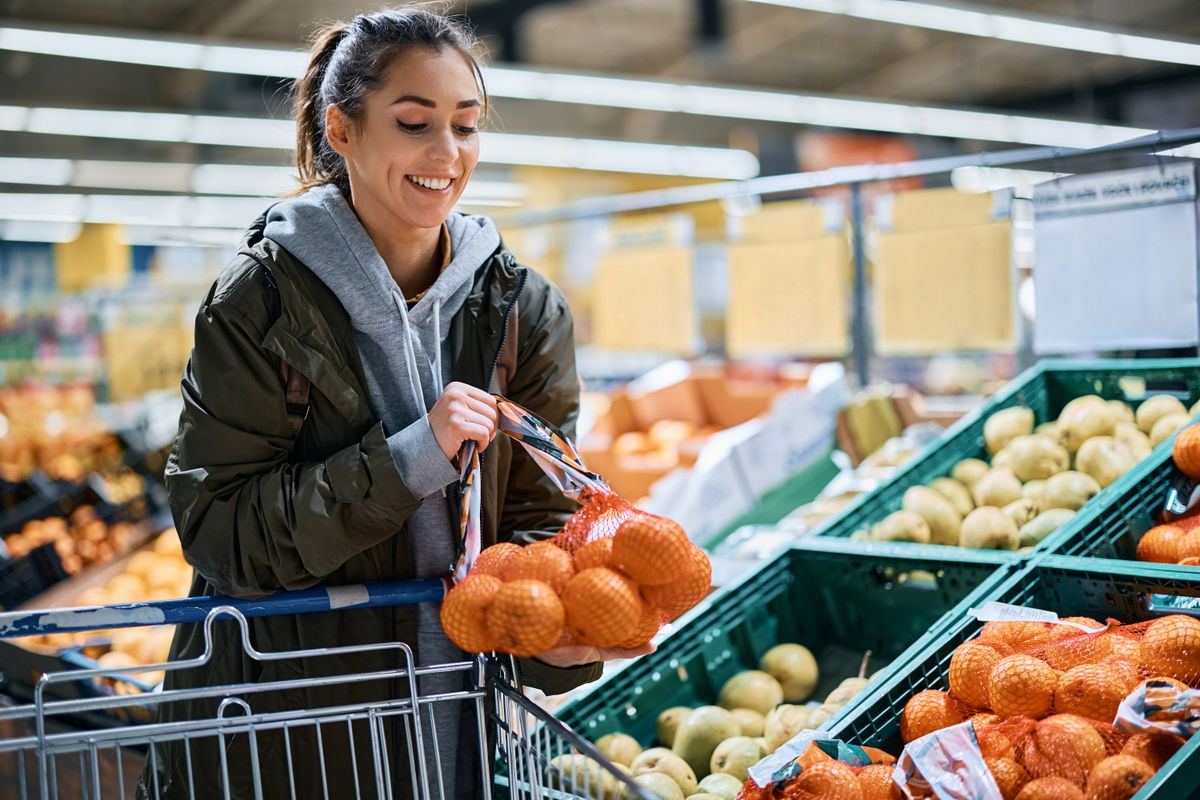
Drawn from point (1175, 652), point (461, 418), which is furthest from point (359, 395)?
point (1175, 652)

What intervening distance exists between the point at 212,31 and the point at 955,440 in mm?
10891

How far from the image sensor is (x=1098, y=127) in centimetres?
1557

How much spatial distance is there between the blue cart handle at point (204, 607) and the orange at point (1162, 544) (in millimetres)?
1501

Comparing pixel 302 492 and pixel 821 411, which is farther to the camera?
pixel 821 411

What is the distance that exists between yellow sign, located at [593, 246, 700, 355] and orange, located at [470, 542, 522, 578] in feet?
12.4

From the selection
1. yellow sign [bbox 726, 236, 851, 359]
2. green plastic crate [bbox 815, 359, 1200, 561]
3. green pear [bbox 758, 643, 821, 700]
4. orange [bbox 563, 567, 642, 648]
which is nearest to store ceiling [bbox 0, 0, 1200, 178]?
yellow sign [bbox 726, 236, 851, 359]

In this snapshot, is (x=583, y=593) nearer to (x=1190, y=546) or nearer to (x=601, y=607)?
(x=601, y=607)

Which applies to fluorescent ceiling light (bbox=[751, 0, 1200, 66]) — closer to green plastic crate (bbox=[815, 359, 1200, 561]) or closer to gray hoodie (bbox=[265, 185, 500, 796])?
green plastic crate (bbox=[815, 359, 1200, 561])

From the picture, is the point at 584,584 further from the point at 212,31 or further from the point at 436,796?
the point at 212,31

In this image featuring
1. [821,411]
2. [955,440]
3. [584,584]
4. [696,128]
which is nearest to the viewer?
[584,584]

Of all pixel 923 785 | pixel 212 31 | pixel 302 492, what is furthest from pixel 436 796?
pixel 212 31

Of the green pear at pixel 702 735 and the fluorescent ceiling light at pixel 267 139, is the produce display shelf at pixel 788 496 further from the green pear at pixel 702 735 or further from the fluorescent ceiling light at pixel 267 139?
the fluorescent ceiling light at pixel 267 139


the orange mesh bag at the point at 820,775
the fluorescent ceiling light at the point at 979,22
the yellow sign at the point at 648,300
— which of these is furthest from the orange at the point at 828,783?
the fluorescent ceiling light at the point at 979,22

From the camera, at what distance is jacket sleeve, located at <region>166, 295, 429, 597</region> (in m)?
1.51
